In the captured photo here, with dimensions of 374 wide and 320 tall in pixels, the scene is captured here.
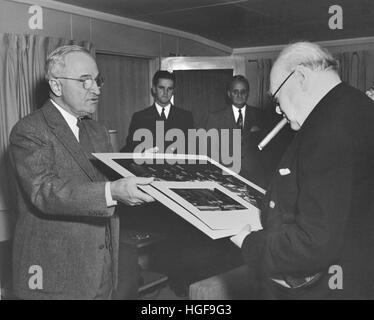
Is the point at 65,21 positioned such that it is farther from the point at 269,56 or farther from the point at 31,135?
the point at 269,56

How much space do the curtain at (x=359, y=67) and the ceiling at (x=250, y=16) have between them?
256 millimetres

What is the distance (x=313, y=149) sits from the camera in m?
0.90

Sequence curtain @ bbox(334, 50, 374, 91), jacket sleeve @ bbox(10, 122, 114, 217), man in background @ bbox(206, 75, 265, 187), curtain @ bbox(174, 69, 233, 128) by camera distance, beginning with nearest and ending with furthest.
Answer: jacket sleeve @ bbox(10, 122, 114, 217), man in background @ bbox(206, 75, 265, 187), curtain @ bbox(174, 69, 233, 128), curtain @ bbox(334, 50, 374, 91)

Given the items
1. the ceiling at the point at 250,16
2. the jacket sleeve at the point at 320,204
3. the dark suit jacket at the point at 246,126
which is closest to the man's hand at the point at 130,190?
the jacket sleeve at the point at 320,204

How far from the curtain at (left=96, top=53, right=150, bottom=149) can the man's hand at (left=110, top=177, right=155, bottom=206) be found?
3.16 meters

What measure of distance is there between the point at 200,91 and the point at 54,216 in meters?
3.66

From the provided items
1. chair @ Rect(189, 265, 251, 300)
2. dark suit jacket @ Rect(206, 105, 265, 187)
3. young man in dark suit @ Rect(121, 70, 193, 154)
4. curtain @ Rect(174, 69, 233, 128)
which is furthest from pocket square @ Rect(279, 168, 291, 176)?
curtain @ Rect(174, 69, 233, 128)

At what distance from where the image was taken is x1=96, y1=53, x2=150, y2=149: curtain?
446 centimetres

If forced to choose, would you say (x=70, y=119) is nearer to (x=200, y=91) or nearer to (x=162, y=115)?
(x=162, y=115)

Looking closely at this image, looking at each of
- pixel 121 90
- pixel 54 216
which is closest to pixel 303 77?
pixel 54 216

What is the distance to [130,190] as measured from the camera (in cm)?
125

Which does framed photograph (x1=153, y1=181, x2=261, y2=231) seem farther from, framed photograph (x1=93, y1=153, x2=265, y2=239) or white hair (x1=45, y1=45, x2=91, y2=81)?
white hair (x1=45, y1=45, x2=91, y2=81)

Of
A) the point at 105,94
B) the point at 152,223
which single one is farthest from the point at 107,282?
the point at 105,94
